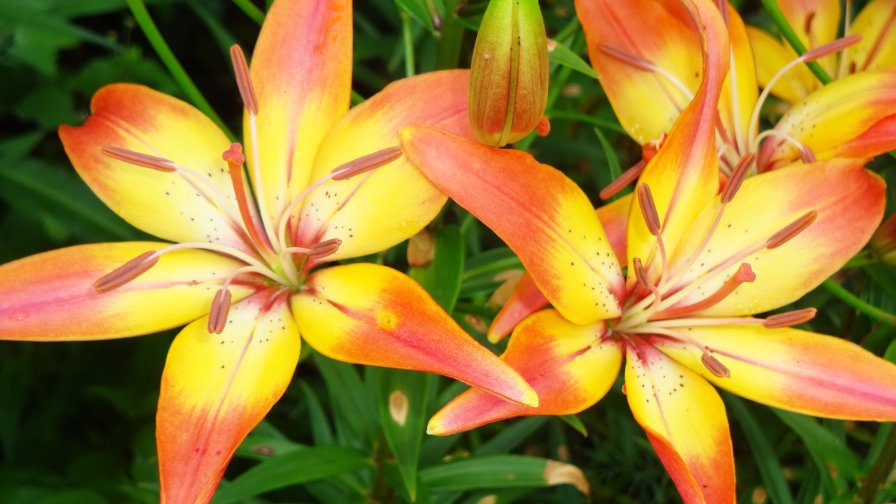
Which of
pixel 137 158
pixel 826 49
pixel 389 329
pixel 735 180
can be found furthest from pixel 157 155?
pixel 826 49

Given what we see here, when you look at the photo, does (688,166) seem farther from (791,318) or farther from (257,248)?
(257,248)

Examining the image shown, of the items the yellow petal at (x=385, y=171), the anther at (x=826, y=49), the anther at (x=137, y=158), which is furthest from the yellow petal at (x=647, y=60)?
the anther at (x=137, y=158)

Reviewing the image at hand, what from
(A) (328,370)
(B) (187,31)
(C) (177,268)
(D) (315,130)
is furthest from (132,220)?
(B) (187,31)

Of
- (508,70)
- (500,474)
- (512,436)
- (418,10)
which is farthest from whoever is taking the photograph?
(512,436)

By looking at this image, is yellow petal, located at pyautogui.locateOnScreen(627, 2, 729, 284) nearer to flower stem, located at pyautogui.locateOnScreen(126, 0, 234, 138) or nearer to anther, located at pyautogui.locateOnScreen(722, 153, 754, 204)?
anther, located at pyautogui.locateOnScreen(722, 153, 754, 204)

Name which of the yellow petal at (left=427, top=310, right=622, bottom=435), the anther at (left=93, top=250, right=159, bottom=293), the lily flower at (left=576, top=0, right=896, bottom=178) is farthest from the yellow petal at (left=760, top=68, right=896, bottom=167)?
the anther at (left=93, top=250, right=159, bottom=293)

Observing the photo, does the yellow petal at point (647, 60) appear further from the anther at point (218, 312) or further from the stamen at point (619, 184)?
the anther at point (218, 312)
